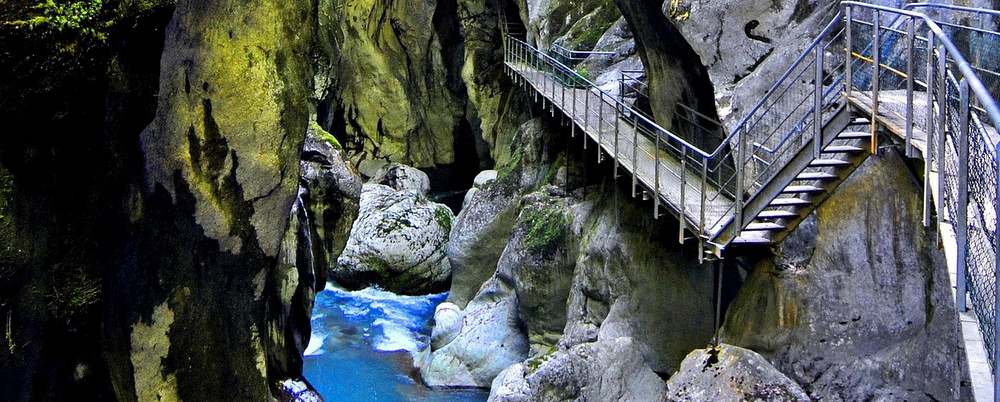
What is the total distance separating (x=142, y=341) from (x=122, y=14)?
2.49 m

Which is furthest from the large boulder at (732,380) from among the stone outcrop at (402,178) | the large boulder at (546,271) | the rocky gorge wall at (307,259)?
the stone outcrop at (402,178)

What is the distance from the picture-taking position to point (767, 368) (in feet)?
32.4

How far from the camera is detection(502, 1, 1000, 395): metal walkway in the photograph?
403 cm

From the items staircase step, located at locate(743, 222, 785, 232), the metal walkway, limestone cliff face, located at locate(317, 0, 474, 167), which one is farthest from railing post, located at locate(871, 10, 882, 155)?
limestone cliff face, located at locate(317, 0, 474, 167)

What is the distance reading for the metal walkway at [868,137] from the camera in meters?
4.03

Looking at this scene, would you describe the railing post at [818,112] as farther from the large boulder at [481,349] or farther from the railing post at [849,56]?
the large boulder at [481,349]

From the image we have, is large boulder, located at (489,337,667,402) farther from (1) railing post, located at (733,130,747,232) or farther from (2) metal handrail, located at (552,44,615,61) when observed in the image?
(2) metal handrail, located at (552,44,615,61)

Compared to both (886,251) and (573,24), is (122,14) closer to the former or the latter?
(886,251)

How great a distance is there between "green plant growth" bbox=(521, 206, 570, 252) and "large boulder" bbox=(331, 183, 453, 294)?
18.3 feet

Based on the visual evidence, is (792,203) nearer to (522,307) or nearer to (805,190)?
(805,190)

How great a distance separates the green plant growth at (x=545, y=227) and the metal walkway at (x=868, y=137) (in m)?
1.96

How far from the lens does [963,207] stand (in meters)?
4.02

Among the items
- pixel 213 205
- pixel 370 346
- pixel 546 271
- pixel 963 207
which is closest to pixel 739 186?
pixel 213 205

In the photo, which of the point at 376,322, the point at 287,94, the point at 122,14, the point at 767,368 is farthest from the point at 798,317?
the point at 376,322
